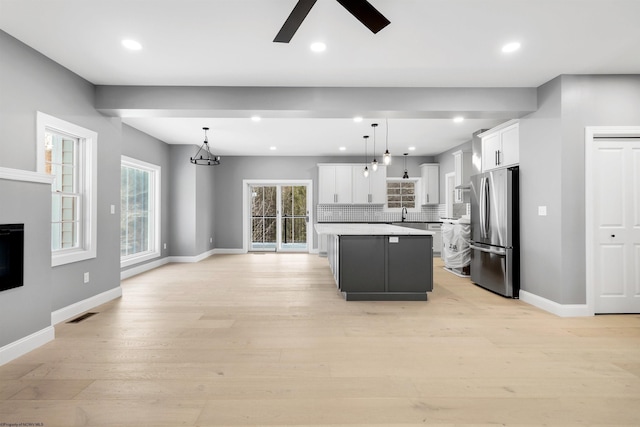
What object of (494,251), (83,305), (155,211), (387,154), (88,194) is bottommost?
(83,305)

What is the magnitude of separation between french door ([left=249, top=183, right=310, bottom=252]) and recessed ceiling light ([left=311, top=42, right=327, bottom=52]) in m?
5.82

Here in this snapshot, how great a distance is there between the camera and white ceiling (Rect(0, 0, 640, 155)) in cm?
246

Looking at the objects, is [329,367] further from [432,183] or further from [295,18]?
[432,183]

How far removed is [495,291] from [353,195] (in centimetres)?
453

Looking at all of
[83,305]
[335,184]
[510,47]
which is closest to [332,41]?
[510,47]

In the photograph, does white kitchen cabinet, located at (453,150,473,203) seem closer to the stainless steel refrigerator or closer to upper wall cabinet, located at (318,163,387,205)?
upper wall cabinet, located at (318,163,387,205)

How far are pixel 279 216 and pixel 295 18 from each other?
699 centimetres

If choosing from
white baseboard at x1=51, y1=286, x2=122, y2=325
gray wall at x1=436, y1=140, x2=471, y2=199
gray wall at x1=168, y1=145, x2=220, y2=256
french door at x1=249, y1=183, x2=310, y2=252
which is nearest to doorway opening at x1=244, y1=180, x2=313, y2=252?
french door at x1=249, y1=183, x2=310, y2=252

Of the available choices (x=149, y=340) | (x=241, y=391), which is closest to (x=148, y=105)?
(x=149, y=340)

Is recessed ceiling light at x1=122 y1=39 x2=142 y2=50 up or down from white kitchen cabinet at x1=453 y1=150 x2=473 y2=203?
up

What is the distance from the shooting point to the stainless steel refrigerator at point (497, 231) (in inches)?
166

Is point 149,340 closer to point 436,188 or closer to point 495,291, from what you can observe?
point 495,291

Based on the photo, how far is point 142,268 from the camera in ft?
20.2

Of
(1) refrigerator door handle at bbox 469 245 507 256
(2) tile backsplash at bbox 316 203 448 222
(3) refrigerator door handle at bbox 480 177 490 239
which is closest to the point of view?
(1) refrigerator door handle at bbox 469 245 507 256
